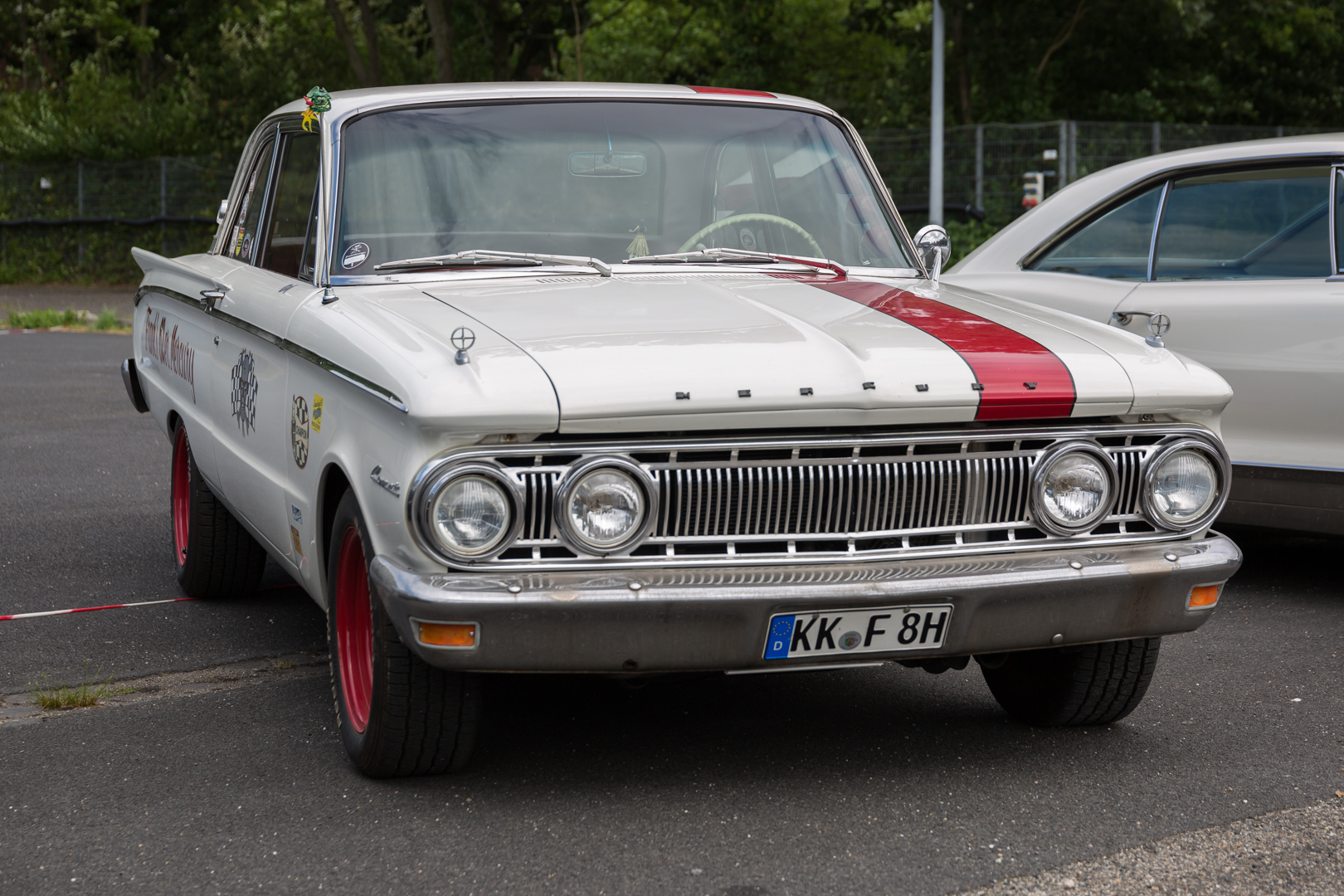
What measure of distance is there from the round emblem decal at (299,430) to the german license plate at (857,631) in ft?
4.52

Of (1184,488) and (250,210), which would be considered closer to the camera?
(1184,488)

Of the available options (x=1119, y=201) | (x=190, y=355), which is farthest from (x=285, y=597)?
(x=1119, y=201)

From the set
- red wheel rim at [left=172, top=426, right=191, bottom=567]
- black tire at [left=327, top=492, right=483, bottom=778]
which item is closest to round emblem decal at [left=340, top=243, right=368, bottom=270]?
black tire at [left=327, top=492, right=483, bottom=778]

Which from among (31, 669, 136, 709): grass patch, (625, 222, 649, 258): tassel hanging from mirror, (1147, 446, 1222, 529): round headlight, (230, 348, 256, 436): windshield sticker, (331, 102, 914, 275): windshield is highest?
(331, 102, 914, 275): windshield

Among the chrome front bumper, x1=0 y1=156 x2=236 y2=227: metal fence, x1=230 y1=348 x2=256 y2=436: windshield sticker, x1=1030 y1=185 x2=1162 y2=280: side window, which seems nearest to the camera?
the chrome front bumper

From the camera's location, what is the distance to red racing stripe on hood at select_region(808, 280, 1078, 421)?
11.1 feet

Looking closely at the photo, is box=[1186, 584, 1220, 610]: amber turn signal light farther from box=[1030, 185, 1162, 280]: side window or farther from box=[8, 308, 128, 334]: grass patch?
box=[8, 308, 128, 334]: grass patch

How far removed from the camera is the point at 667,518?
10.8ft

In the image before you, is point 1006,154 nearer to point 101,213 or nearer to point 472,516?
point 472,516

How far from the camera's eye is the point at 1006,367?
347 cm

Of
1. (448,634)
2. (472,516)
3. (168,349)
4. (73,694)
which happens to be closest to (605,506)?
(472,516)

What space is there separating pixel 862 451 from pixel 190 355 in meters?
2.90

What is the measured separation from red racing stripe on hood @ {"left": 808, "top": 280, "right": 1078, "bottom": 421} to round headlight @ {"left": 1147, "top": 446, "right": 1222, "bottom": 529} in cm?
34

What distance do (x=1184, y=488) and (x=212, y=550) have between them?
3503 millimetres
